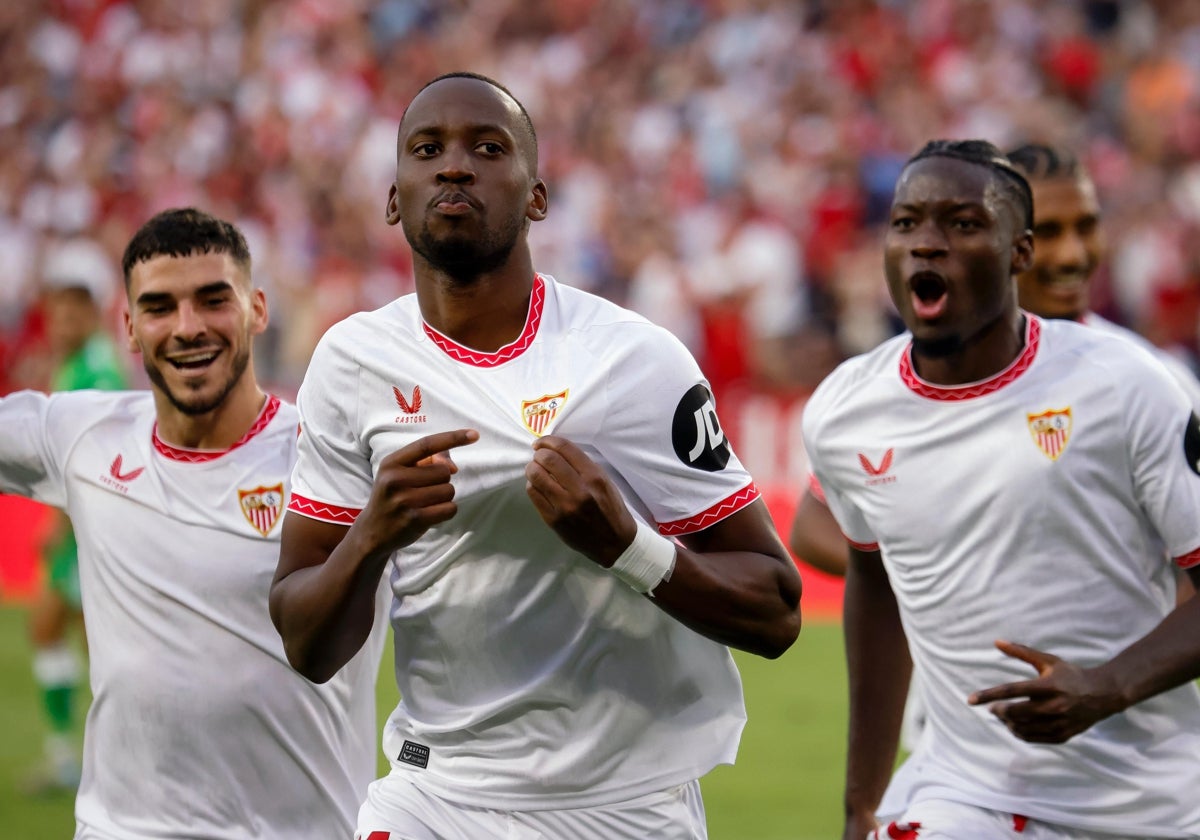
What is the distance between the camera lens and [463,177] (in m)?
3.80

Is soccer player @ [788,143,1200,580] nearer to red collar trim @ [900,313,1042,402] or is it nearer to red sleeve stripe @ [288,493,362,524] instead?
red collar trim @ [900,313,1042,402]

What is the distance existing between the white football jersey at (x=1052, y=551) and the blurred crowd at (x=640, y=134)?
1039cm

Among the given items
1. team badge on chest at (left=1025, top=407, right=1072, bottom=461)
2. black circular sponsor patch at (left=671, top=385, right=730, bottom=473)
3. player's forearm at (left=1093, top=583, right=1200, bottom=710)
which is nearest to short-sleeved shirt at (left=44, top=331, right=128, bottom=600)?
black circular sponsor patch at (left=671, top=385, right=730, bottom=473)

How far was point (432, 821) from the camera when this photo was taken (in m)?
3.92

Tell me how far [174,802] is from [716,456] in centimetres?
177

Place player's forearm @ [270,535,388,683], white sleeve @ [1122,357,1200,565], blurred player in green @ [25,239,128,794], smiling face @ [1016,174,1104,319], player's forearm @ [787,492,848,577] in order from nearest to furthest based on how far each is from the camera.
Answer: player's forearm @ [270,535,388,683]
white sleeve @ [1122,357,1200,565]
player's forearm @ [787,492,848,577]
smiling face @ [1016,174,1104,319]
blurred player in green @ [25,239,128,794]

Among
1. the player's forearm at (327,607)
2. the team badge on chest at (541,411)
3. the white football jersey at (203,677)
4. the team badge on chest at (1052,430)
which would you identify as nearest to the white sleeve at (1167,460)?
the team badge on chest at (1052,430)

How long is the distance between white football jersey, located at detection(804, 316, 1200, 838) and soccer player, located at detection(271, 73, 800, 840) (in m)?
0.73

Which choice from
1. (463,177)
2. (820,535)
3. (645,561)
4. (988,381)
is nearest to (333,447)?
(463,177)

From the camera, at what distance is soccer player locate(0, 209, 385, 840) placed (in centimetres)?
459

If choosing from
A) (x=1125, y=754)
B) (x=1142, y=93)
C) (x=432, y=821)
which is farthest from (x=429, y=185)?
(x=1142, y=93)

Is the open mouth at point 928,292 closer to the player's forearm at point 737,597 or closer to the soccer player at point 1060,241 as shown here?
the player's forearm at point 737,597

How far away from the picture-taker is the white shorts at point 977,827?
14.0 ft

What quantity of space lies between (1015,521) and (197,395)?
7.08 feet
